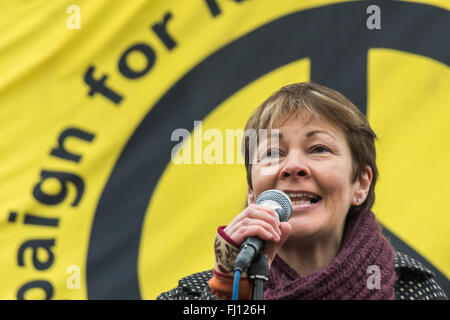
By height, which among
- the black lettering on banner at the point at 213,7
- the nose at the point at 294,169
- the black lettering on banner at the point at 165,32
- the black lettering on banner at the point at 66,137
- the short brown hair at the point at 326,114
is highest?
the black lettering on banner at the point at 213,7

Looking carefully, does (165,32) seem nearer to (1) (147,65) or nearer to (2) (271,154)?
(1) (147,65)

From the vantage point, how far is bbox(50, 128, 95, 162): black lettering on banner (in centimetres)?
286

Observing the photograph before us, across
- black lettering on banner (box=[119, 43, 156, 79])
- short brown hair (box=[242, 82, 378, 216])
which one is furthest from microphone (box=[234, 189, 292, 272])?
black lettering on banner (box=[119, 43, 156, 79])

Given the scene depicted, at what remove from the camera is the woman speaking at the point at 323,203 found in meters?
1.66

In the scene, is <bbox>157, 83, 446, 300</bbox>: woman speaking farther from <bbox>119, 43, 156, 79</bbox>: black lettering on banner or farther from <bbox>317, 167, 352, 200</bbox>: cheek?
<bbox>119, 43, 156, 79</bbox>: black lettering on banner

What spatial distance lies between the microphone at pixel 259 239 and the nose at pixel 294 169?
201 mm

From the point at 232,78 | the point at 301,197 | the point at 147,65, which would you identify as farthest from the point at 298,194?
the point at 147,65

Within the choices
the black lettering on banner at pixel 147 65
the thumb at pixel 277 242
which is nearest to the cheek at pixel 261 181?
the thumb at pixel 277 242

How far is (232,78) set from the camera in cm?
285

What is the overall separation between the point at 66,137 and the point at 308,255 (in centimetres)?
142

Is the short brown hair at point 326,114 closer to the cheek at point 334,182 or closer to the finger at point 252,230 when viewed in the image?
the cheek at point 334,182

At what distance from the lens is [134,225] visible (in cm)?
284
